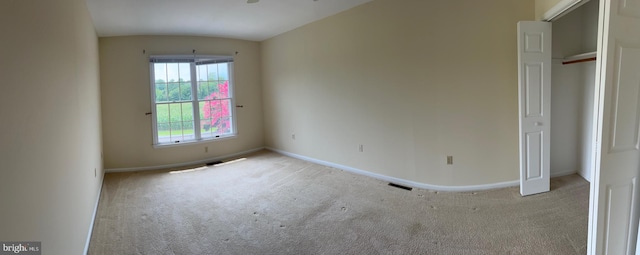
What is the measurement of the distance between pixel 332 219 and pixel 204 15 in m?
3.24

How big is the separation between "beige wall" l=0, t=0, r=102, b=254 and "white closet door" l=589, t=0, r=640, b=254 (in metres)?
2.78

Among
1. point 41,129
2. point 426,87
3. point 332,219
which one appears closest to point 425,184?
point 426,87

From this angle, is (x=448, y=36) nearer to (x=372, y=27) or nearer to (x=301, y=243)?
(x=372, y=27)

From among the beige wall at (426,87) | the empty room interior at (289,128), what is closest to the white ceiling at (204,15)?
the empty room interior at (289,128)

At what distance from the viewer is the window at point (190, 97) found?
5316 millimetres

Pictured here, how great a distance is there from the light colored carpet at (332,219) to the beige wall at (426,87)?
368mm

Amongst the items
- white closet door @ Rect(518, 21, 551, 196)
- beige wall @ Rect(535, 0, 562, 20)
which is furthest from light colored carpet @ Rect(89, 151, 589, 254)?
beige wall @ Rect(535, 0, 562, 20)

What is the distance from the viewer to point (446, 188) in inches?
142

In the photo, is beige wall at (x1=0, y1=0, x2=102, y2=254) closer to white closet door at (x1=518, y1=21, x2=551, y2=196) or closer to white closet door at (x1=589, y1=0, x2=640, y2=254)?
white closet door at (x1=589, y1=0, x2=640, y2=254)

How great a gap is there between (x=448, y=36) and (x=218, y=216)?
3.19 metres

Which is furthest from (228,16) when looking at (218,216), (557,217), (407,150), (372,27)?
(557,217)

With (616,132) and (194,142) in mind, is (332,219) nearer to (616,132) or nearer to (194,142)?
(616,132)

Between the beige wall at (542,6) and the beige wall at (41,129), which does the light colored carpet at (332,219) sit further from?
the beige wall at (542,6)

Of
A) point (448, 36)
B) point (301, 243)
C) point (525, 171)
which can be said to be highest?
point (448, 36)
